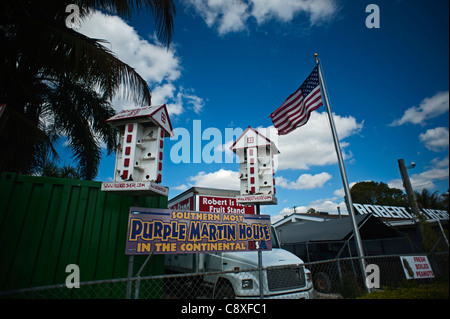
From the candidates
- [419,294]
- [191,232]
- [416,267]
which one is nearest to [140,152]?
[191,232]

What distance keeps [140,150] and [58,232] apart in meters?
2.08

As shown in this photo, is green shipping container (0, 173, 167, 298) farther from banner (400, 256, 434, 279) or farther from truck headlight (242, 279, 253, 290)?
banner (400, 256, 434, 279)

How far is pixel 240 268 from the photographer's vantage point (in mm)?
5809

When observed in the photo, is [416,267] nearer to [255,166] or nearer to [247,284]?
[247,284]

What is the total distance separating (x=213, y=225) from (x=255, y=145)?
2679 millimetres

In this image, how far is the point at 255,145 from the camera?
6.61m

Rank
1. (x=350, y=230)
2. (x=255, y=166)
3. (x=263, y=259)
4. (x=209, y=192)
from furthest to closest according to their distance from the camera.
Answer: (x=350, y=230) < (x=209, y=192) < (x=255, y=166) < (x=263, y=259)

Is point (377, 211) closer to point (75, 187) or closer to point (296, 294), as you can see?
point (296, 294)

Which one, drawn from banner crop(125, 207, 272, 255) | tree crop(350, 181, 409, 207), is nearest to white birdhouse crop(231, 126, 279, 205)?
banner crop(125, 207, 272, 255)

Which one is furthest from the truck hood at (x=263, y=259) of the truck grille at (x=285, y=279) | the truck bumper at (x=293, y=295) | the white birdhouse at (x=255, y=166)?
the white birdhouse at (x=255, y=166)

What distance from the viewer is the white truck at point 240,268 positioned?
523 centimetres

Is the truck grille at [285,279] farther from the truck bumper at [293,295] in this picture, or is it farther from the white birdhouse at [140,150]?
the white birdhouse at [140,150]

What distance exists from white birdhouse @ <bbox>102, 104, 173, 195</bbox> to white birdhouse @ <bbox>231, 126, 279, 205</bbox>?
7.99 ft

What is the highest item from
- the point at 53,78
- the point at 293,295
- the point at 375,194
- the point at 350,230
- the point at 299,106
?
the point at 375,194
